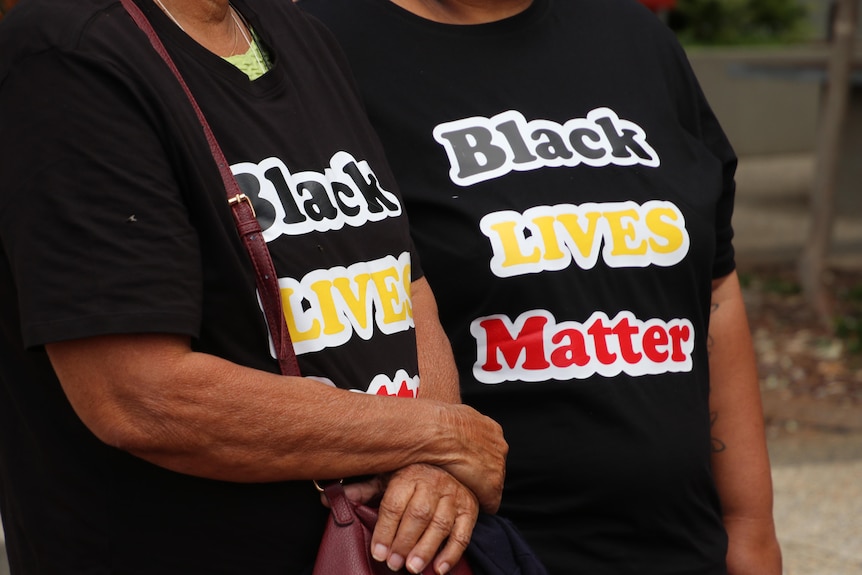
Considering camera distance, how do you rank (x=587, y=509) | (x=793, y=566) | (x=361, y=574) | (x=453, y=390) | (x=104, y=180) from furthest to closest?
(x=793, y=566) → (x=587, y=509) → (x=453, y=390) → (x=361, y=574) → (x=104, y=180)

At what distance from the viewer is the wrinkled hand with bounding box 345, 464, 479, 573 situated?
1.54 meters

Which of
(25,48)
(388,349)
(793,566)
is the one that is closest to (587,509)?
(388,349)

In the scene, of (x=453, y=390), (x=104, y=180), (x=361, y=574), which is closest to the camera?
(x=104, y=180)

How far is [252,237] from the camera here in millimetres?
1511

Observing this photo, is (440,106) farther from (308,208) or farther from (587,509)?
(587,509)

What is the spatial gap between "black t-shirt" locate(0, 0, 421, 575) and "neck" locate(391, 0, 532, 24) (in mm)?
380

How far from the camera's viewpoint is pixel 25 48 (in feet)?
4.65

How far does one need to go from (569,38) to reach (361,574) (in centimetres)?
116

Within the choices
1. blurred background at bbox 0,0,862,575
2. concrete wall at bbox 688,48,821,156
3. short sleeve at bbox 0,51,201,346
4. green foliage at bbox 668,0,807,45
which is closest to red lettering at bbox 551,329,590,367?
short sleeve at bbox 0,51,201,346

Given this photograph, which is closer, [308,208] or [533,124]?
[308,208]

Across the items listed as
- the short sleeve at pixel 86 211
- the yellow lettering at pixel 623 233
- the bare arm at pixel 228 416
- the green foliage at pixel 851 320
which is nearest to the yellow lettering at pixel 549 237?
the yellow lettering at pixel 623 233

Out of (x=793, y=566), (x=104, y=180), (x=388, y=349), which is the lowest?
(x=793, y=566)

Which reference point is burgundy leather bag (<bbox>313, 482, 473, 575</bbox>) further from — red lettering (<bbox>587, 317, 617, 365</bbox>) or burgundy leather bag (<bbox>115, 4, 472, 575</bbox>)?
red lettering (<bbox>587, 317, 617, 365</bbox>)

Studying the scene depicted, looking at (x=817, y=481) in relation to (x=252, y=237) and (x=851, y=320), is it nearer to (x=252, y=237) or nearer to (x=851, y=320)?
(x=851, y=320)
